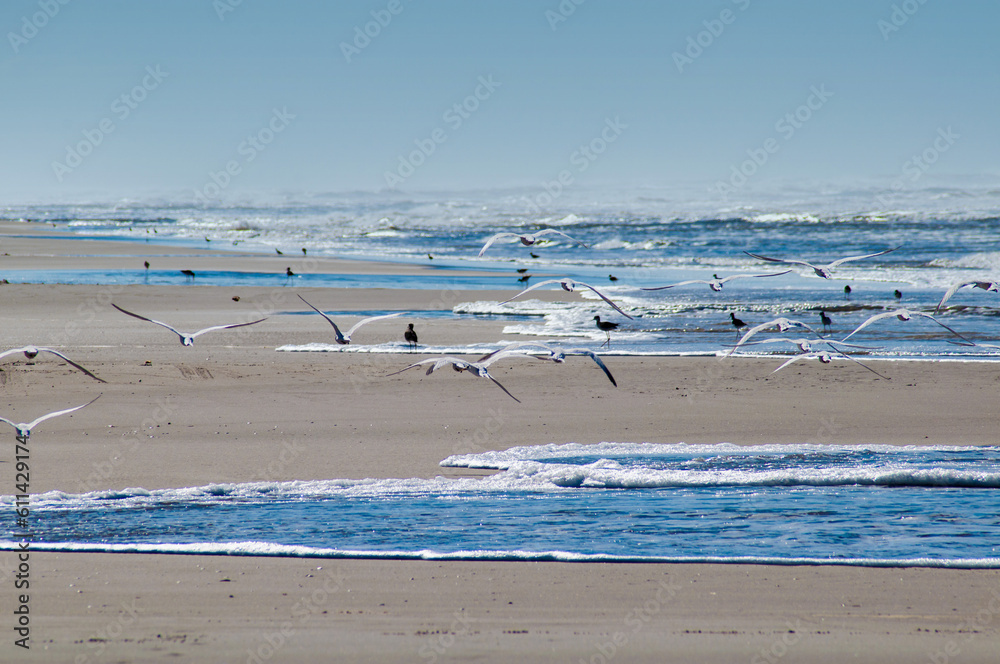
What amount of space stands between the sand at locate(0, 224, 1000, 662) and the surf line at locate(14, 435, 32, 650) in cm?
5

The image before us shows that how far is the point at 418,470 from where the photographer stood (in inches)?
264

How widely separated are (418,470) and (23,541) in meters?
2.69

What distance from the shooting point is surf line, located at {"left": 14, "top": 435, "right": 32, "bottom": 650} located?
402 centimetres

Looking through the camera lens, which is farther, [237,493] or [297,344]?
[297,344]

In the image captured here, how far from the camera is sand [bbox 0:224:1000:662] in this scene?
395cm

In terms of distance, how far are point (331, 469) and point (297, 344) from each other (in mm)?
6554

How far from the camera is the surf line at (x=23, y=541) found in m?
4.02

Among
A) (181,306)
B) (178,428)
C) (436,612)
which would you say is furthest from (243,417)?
(181,306)

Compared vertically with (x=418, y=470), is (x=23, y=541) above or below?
below

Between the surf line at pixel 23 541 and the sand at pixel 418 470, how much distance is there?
0.05 meters

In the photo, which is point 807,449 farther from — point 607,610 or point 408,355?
point 408,355

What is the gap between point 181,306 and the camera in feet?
58.7

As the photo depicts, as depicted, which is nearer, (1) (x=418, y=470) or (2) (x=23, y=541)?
(2) (x=23, y=541)

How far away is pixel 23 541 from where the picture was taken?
503cm
